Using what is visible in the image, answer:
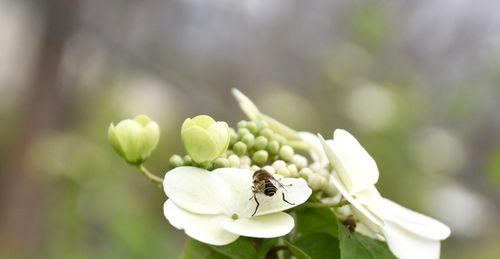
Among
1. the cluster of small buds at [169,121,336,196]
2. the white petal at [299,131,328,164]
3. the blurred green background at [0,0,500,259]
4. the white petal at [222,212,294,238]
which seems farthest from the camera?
the blurred green background at [0,0,500,259]

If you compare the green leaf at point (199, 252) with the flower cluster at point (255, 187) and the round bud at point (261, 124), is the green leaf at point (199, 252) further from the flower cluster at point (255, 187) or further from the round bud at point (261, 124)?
the round bud at point (261, 124)

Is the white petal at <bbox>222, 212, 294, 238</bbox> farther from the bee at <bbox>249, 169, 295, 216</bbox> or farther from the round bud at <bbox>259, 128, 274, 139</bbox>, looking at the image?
the round bud at <bbox>259, 128, 274, 139</bbox>

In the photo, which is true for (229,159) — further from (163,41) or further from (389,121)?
(163,41)

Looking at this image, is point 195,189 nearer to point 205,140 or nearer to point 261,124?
point 205,140

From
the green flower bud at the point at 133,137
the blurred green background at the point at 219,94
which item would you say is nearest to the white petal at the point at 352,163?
the green flower bud at the point at 133,137

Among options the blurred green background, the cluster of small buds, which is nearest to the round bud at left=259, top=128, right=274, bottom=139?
the cluster of small buds

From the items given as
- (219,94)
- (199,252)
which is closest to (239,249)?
(199,252)

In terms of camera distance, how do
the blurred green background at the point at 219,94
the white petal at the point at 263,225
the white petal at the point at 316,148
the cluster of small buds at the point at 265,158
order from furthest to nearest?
the blurred green background at the point at 219,94 → the white petal at the point at 316,148 → the cluster of small buds at the point at 265,158 → the white petal at the point at 263,225

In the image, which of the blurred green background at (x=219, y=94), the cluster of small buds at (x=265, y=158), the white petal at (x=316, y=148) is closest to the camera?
the cluster of small buds at (x=265, y=158)
